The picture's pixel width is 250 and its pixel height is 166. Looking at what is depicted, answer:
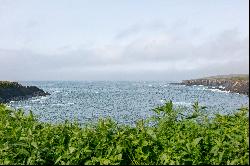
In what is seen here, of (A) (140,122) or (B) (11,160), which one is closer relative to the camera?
(B) (11,160)

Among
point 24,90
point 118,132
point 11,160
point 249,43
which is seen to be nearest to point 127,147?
point 118,132

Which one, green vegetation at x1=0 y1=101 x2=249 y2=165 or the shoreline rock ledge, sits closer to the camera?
green vegetation at x1=0 y1=101 x2=249 y2=165

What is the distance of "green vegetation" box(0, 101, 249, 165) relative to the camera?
7.50 m

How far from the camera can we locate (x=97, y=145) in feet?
26.4

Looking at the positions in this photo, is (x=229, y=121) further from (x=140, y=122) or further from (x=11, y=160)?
(x=11, y=160)

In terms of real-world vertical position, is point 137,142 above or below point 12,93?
above

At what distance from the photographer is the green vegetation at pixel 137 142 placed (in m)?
7.50

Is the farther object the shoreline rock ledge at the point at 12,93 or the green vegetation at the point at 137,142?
the shoreline rock ledge at the point at 12,93

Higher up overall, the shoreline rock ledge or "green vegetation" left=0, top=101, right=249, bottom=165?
"green vegetation" left=0, top=101, right=249, bottom=165

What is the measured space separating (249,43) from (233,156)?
2028 millimetres

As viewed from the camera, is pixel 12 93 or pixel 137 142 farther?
pixel 12 93

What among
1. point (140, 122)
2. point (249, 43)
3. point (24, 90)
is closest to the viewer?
point (249, 43)

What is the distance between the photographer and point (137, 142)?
7934mm

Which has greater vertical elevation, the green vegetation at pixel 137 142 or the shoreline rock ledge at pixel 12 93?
the green vegetation at pixel 137 142
